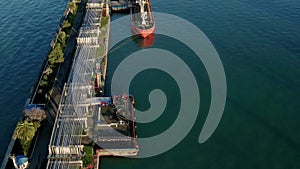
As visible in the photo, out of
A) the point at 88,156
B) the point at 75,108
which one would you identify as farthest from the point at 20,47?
the point at 88,156

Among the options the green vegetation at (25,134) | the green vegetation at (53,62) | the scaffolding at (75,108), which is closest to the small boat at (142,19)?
the scaffolding at (75,108)

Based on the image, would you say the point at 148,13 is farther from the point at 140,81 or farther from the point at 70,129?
the point at 70,129

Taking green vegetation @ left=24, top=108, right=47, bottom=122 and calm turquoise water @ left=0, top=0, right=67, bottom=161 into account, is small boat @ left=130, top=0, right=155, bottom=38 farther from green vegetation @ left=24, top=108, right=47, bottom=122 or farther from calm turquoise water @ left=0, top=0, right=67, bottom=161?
green vegetation @ left=24, top=108, right=47, bottom=122

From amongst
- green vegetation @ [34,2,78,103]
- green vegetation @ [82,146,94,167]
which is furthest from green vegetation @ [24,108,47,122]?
green vegetation @ [82,146,94,167]

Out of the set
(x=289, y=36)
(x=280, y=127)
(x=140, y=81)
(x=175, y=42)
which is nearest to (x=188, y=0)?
(x=175, y=42)

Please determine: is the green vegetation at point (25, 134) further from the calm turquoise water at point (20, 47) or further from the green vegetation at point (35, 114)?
the calm turquoise water at point (20, 47)

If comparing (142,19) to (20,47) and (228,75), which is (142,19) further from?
(20,47)
